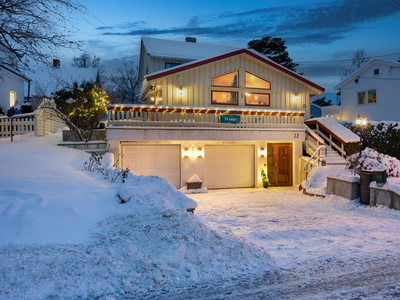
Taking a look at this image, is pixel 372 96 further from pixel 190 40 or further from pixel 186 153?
pixel 186 153

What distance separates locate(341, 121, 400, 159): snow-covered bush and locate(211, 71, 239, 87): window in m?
7.52

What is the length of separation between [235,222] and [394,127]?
41.4 ft

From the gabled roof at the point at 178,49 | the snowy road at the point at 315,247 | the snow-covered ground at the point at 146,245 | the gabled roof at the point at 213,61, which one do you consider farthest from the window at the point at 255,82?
the snow-covered ground at the point at 146,245

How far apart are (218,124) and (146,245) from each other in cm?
1057

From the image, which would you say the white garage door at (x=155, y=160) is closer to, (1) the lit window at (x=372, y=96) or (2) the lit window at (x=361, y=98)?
(1) the lit window at (x=372, y=96)

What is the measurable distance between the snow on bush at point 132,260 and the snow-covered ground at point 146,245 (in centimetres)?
1

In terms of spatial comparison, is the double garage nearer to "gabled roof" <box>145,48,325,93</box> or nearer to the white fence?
"gabled roof" <box>145,48,325,93</box>

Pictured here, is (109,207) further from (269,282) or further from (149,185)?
(269,282)

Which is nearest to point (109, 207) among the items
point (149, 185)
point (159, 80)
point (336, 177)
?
point (149, 185)

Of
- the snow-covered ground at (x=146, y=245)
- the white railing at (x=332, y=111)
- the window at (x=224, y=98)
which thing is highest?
the white railing at (x=332, y=111)

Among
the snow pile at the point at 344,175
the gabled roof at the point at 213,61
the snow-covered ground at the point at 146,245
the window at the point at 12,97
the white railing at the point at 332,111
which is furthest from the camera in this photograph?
→ the white railing at the point at 332,111

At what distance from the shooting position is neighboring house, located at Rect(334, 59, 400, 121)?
73.0ft

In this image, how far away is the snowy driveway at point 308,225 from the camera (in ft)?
18.7

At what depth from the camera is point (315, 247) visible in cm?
600
